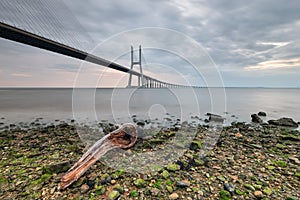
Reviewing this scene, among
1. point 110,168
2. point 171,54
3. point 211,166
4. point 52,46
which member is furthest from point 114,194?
point 52,46

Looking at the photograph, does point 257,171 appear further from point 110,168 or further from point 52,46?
point 52,46

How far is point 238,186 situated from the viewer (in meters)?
2.18

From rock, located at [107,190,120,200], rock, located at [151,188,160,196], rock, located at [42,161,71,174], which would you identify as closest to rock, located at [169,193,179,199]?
rock, located at [151,188,160,196]

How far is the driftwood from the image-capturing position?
2182 millimetres

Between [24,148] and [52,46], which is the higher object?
[52,46]

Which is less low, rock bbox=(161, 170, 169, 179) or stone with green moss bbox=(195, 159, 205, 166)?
stone with green moss bbox=(195, 159, 205, 166)

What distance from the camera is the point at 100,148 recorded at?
2766 mm

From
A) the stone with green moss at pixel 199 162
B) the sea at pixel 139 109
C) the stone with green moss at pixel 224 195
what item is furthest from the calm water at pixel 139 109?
the stone with green moss at pixel 224 195

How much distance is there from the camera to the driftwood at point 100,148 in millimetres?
2182

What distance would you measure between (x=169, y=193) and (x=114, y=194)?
672 mm

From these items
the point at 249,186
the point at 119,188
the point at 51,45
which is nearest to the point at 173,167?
the point at 119,188

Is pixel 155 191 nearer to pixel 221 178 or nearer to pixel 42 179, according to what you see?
pixel 221 178

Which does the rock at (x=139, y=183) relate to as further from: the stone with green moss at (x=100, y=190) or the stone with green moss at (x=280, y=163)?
the stone with green moss at (x=280, y=163)

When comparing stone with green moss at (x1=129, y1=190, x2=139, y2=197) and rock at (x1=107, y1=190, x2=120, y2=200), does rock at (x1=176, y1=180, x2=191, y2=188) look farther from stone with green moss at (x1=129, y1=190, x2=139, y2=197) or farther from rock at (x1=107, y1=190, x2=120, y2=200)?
rock at (x1=107, y1=190, x2=120, y2=200)
